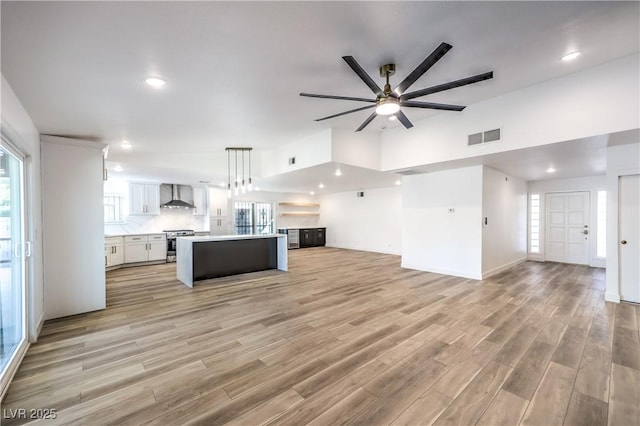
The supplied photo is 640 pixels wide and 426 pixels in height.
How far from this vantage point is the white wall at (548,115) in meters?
3.09

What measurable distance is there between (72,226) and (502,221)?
27.2 feet

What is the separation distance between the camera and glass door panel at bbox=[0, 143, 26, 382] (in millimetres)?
2416

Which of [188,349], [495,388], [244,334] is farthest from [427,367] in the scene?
[188,349]

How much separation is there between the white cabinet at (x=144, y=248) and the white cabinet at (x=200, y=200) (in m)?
1.54

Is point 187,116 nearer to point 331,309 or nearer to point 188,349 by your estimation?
point 188,349

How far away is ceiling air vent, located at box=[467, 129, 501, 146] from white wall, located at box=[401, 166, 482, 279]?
1196mm

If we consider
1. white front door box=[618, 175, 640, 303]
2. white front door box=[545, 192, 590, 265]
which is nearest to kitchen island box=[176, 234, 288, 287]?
white front door box=[618, 175, 640, 303]

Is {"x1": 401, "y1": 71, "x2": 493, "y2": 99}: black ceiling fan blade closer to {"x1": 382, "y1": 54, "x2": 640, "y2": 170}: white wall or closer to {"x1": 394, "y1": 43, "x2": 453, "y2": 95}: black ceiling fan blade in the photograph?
{"x1": 394, "y1": 43, "x2": 453, "y2": 95}: black ceiling fan blade

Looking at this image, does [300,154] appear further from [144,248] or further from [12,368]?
[144,248]

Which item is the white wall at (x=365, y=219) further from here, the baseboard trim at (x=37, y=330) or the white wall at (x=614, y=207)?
the baseboard trim at (x=37, y=330)

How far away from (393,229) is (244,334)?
7295 mm

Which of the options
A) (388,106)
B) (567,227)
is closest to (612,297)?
(567,227)

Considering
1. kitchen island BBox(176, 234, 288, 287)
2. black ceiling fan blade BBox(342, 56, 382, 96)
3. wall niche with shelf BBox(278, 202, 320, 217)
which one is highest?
black ceiling fan blade BBox(342, 56, 382, 96)

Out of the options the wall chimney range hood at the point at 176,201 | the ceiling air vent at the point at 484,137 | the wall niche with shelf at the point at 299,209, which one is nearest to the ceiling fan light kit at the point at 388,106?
the ceiling air vent at the point at 484,137
